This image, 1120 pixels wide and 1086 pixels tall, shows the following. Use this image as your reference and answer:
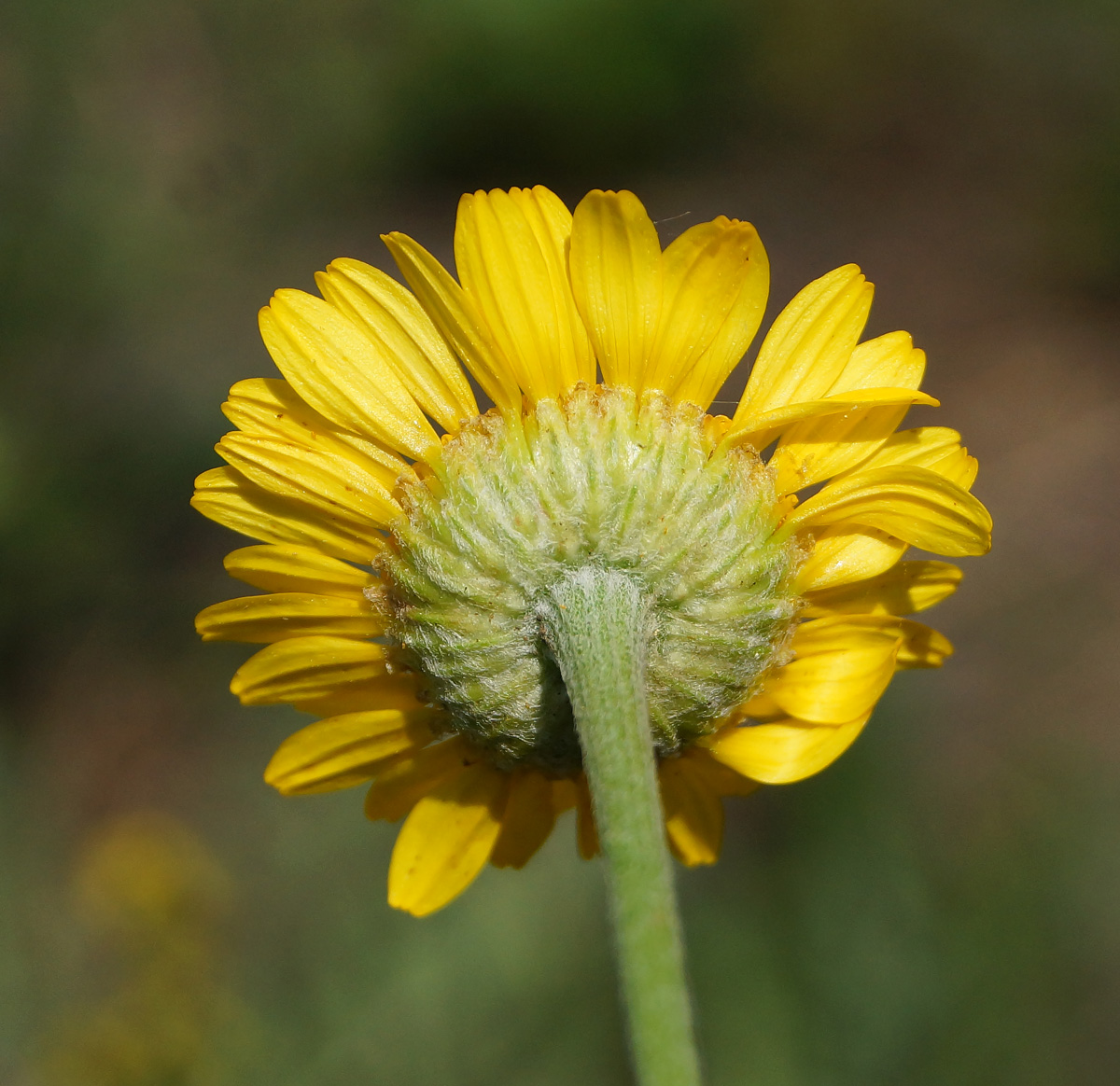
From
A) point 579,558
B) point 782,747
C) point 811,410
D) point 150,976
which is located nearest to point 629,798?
point 579,558

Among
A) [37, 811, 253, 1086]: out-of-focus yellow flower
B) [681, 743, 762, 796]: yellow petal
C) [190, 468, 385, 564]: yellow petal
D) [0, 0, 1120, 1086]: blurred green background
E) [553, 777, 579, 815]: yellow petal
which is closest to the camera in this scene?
[190, 468, 385, 564]: yellow petal

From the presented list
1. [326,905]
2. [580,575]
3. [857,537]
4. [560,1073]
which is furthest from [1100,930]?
[580,575]

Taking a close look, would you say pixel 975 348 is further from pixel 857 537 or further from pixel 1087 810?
pixel 857 537

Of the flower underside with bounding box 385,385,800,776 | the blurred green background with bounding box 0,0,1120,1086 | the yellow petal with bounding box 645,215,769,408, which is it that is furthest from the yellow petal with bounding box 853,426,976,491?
the blurred green background with bounding box 0,0,1120,1086

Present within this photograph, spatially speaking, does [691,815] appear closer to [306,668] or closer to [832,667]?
[832,667]

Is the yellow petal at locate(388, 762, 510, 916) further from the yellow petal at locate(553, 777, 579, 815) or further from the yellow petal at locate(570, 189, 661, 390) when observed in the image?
the yellow petal at locate(570, 189, 661, 390)

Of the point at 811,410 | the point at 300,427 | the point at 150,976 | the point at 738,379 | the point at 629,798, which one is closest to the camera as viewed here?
the point at 629,798

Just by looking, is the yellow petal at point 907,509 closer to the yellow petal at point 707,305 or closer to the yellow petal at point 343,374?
the yellow petal at point 707,305
